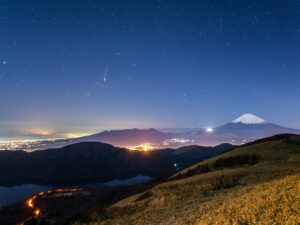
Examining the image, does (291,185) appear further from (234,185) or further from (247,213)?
(234,185)

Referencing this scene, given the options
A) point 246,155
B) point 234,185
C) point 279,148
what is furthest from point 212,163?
point 234,185

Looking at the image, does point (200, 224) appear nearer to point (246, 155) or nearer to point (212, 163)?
point (246, 155)

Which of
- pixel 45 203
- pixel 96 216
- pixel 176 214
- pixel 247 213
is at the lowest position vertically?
pixel 45 203

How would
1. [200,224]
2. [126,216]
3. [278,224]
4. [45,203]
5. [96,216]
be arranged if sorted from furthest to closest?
[45,203] → [96,216] → [126,216] → [200,224] → [278,224]

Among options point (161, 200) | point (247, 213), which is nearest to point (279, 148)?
point (161, 200)

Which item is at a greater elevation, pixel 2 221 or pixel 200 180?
pixel 200 180

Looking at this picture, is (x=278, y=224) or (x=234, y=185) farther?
(x=234, y=185)

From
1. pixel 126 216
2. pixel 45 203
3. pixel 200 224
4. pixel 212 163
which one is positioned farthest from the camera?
pixel 45 203
